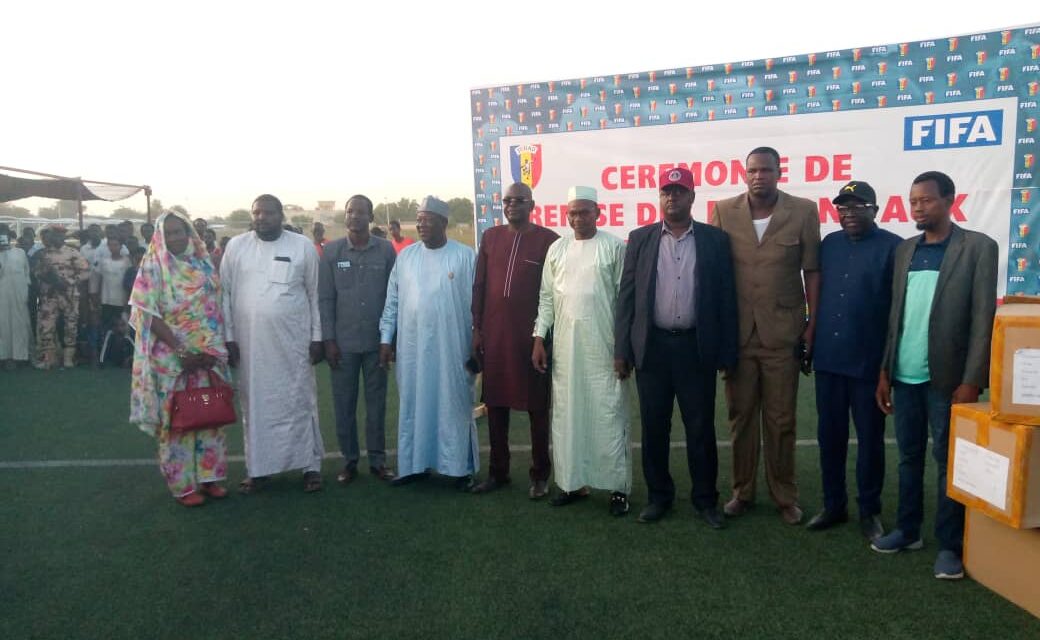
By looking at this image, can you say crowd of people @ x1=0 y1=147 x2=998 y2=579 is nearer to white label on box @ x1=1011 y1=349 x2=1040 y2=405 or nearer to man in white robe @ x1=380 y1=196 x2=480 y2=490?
man in white robe @ x1=380 y1=196 x2=480 y2=490

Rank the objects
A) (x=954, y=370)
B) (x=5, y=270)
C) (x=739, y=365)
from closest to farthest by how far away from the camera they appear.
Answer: (x=954, y=370) → (x=739, y=365) → (x=5, y=270)

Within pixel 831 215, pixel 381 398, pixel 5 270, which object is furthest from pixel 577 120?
pixel 5 270

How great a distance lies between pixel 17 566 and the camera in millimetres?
3713

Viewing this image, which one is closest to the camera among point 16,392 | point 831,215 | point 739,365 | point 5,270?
point 739,365

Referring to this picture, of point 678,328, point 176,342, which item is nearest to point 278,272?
point 176,342

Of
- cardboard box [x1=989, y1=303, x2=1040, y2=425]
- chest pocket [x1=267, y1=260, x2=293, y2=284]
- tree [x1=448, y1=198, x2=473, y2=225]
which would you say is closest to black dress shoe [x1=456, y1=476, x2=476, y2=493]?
chest pocket [x1=267, y1=260, x2=293, y2=284]

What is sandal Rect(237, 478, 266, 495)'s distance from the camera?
4.82 metres

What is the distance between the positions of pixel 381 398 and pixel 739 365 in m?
2.31

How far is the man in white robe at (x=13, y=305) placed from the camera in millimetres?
10156

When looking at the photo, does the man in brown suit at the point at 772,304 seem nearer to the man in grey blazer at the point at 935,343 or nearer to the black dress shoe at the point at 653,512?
the black dress shoe at the point at 653,512

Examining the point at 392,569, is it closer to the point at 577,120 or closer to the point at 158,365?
the point at 158,365

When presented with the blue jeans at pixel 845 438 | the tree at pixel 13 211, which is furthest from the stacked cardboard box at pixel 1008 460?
the tree at pixel 13 211

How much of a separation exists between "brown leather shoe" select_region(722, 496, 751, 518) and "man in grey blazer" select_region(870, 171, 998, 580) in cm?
74

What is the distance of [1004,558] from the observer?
321 cm
